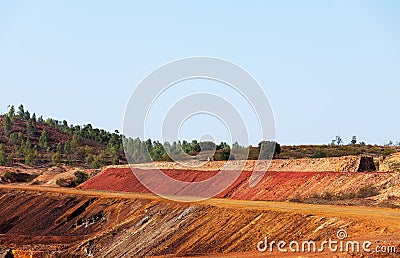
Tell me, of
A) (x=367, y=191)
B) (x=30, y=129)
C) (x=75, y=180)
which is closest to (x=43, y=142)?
(x=30, y=129)

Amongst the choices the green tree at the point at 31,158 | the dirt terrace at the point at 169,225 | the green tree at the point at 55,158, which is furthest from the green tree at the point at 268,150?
the green tree at the point at 55,158

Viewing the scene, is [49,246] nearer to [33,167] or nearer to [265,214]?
[265,214]

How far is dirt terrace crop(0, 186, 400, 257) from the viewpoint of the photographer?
31.5 meters

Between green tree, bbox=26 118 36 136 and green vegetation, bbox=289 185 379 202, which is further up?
green tree, bbox=26 118 36 136

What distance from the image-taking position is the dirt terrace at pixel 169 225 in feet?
103

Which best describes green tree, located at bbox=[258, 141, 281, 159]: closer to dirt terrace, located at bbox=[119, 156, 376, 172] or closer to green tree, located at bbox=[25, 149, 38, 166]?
dirt terrace, located at bbox=[119, 156, 376, 172]

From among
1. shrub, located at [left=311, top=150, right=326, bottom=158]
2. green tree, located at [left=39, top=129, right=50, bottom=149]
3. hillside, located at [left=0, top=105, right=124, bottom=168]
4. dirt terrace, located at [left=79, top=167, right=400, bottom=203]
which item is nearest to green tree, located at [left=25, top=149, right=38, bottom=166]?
hillside, located at [left=0, top=105, right=124, bottom=168]

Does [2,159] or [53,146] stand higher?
[53,146]

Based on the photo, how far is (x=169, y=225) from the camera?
42.2 m

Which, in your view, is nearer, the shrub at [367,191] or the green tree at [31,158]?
the shrub at [367,191]

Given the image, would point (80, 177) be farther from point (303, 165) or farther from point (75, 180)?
point (303, 165)

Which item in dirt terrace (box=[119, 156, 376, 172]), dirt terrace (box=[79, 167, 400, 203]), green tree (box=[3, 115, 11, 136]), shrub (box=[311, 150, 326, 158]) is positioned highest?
green tree (box=[3, 115, 11, 136])

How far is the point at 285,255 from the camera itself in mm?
26078

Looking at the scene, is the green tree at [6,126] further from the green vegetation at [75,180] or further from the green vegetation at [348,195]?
the green vegetation at [348,195]
